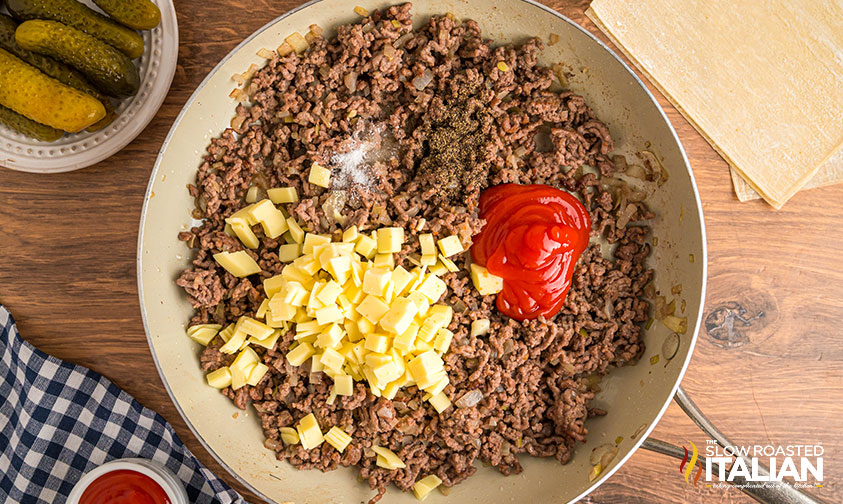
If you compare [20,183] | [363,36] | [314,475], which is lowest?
[314,475]

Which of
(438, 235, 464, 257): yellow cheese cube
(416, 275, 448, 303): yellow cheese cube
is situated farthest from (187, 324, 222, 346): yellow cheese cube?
(438, 235, 464, 257): yellow cheese cube

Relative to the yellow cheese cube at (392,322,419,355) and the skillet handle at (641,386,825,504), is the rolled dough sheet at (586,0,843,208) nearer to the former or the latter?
the skillet handle at (641,386,825,504)

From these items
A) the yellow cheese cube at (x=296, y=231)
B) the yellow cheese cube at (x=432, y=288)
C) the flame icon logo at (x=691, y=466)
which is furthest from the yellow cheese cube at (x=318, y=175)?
the flame icon logo at (x=691, y=466)

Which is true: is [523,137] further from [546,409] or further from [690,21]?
[546,409]

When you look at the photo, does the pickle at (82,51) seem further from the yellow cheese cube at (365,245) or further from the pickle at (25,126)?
the yellow cheese cube at (365,245)

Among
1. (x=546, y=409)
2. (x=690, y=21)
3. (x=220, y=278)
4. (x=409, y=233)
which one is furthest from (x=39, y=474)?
(x=690, y=21)

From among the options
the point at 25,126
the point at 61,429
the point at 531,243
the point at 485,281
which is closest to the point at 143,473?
the point at 61,429
